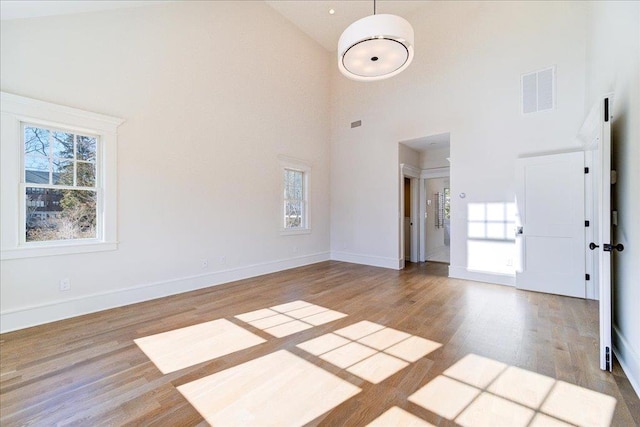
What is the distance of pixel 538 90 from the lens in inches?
173

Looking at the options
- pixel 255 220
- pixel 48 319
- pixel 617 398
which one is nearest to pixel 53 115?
pixel 48 319

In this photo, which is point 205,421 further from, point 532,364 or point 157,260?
point 157,260

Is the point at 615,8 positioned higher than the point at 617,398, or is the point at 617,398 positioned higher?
the point at 615,8

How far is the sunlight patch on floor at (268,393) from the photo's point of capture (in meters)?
1.67

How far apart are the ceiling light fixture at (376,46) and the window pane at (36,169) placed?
3639mm

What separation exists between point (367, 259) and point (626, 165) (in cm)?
466

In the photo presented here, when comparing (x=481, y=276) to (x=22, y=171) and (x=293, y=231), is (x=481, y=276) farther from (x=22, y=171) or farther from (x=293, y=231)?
(x=22, y=171)

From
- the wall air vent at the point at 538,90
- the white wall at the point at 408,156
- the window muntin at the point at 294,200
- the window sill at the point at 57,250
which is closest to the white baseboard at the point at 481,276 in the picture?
the white wall at the point at 408,156

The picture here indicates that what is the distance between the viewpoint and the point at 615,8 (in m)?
2.69

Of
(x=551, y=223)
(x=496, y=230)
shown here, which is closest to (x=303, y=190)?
(x=496, y=230)

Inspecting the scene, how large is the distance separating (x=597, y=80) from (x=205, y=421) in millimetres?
5431

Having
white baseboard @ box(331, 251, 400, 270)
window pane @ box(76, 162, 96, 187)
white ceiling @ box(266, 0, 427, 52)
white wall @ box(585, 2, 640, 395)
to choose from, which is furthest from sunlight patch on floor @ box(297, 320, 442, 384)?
white ceiling @ box(266, 0, 427, 52)

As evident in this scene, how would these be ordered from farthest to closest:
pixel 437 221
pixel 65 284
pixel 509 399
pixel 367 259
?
1. pixel 437 221
2. pixel 367 259
3. pixel 65 284
4. pixel 509 399

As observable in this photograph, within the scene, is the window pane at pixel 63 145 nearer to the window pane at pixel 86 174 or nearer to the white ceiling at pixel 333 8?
the window pane at pixel 86 174
